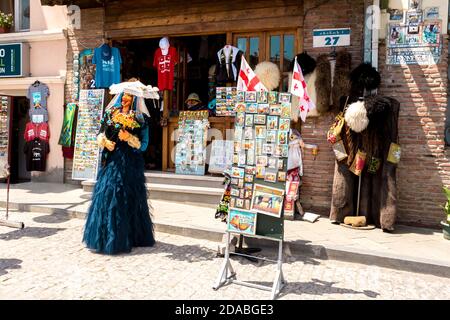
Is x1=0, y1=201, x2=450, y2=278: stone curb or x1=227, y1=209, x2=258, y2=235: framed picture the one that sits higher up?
x1=227, y1=209, x2=258, y2=235: framed picture

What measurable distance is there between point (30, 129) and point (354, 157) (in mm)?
7525

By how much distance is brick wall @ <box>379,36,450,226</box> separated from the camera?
6492 millimetres

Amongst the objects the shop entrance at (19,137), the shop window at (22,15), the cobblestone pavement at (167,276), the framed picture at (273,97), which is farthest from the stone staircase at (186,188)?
the shop window at (22,15)

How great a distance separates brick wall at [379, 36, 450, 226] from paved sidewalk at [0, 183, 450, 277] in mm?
373

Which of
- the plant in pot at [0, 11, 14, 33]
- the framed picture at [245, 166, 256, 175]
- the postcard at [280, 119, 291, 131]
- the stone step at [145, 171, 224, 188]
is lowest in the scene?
the stone step at [145, 171, 224, 188]

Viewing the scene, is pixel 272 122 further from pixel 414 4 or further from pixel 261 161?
pixel 414 4

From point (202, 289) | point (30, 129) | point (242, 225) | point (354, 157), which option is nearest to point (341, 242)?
point (354, 157)

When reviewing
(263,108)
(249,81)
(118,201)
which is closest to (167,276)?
(118,201)

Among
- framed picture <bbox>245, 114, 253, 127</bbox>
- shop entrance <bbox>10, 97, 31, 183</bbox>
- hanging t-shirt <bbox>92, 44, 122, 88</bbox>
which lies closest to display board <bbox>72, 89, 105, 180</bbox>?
hanging t-shirt <bbox>92, 44, 122, 88</bbox>

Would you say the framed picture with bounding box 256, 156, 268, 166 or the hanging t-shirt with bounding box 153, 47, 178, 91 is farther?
the hanging t-shirt with bounding box 153, 47, 178, 91

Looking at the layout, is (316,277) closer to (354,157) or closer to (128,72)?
(354,157)

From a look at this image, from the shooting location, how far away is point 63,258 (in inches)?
201

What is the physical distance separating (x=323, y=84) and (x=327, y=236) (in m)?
2.56

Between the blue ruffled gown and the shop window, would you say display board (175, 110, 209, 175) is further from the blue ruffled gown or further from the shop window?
the shop window
